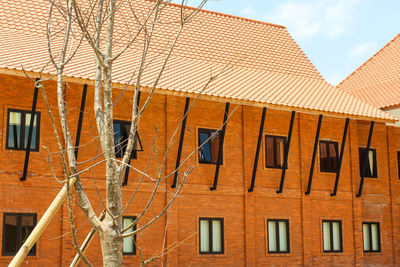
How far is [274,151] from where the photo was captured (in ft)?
66.0

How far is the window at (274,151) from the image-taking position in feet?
65.5

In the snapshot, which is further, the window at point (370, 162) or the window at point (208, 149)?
the window at point (370, 162)

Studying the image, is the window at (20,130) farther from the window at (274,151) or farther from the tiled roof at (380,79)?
the tiled roof at (380,79)

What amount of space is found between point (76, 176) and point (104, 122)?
567 mm

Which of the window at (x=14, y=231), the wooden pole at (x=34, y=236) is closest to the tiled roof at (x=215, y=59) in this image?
the window at (x=14, y=231)

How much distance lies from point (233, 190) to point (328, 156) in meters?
4.34

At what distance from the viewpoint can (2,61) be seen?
14898 millimetres

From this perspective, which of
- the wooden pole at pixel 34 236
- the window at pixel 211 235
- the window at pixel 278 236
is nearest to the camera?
the wooden pole at pixel 34 236

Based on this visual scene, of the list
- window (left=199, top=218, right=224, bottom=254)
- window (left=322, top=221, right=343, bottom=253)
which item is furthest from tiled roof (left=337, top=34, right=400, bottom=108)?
window (left=199, top=218, right=224, bottom=254)

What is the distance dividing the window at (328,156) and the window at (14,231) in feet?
33.5

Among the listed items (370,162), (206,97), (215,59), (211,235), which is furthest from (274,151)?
(370,162)

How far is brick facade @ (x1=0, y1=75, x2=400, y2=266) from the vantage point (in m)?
15.8

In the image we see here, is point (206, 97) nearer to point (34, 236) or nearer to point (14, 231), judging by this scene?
point (14, 231)

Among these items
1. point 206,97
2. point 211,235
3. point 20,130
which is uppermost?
point 206,97
